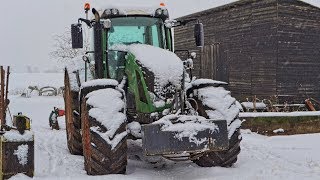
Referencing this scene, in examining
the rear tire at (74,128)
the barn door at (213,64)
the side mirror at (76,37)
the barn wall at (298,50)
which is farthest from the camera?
the barn door at (213,64)

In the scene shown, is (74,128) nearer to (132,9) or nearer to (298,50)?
(132,9)

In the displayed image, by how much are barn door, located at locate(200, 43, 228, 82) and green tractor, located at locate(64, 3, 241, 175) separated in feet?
43.1

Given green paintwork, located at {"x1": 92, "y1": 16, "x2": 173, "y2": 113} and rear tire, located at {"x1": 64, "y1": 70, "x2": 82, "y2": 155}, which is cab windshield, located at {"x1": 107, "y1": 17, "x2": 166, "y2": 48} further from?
rear tire, located at {"x1": 64, "y1": 70, "x2": 82, "y2": 155}

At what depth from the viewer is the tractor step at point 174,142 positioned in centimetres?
512

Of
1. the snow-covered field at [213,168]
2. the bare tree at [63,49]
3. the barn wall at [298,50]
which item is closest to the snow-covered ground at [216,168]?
the snow-covered field at [213,168]

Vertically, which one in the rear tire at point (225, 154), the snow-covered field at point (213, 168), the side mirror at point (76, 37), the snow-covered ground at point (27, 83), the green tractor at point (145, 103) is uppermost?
the side mirror at point (76, 37)

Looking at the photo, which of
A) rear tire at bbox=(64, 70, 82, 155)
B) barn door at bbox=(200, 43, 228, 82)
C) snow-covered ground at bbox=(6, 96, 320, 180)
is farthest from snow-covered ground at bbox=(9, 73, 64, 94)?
snow-covered ground at bbox=(6, 96, 320, 180)

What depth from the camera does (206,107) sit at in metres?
6.18

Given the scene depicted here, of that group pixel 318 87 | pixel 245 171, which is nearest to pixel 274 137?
pixel 245 171

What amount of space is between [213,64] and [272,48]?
4.73m

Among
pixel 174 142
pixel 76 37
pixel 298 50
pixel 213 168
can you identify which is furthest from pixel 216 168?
pixel 298 50

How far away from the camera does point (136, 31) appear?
7.21 m

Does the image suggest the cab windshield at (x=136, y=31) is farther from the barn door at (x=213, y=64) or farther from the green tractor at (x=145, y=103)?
the barn door at (x=213, y=64)

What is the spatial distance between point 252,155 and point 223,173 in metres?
1.88
